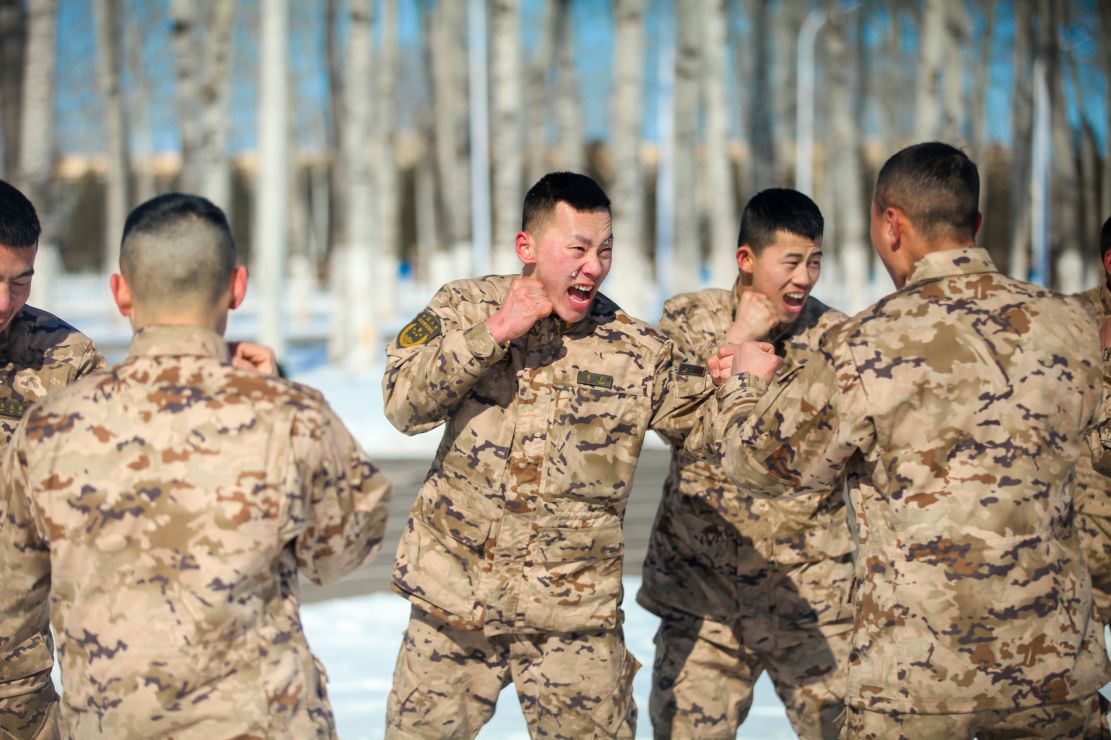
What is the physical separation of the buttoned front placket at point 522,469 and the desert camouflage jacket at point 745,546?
0.68 m

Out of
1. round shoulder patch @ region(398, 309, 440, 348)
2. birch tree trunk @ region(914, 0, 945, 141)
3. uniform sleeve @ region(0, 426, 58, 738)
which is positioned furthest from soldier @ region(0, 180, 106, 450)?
birch tree trunk @ region(914, 0, 945, 141)

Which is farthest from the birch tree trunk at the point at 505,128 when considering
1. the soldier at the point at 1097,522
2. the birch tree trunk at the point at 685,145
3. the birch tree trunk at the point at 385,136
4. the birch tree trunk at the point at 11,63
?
the soldier at the point at 1097,522

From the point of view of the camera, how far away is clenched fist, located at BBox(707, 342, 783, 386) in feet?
13.6

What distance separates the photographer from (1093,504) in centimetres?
515

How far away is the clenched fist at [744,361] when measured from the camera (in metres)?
4.15

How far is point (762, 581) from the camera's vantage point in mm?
4867

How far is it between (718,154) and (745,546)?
22776 mm

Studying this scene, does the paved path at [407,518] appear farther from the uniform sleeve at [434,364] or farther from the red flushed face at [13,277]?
the red flushed face at [13,277]

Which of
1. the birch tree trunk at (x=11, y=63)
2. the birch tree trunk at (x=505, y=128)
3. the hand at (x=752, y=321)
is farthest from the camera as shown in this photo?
the birch tree trunk at (x=505, y=128)

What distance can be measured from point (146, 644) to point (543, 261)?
73.5 inches

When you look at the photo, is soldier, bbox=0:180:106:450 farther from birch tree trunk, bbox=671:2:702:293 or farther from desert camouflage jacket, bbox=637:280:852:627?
birch tree trunk, bbox=671:2:702:293

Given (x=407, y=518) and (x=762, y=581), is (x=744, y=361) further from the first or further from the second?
(x=407, y=518)

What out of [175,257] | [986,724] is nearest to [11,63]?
[175,257]

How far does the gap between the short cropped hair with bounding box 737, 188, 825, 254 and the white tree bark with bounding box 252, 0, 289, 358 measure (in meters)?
11.9
